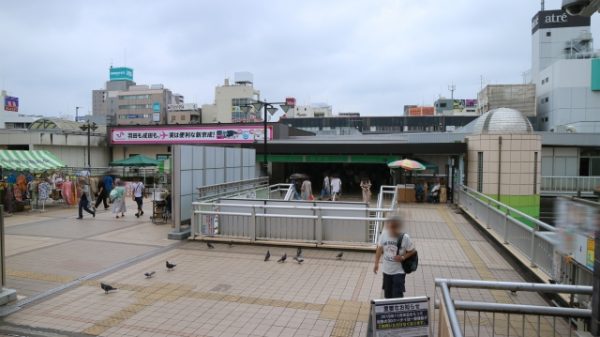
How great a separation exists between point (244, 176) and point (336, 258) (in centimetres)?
873

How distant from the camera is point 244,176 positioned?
17.8 metres

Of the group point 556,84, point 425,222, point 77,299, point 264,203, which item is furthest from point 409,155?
point 556,84

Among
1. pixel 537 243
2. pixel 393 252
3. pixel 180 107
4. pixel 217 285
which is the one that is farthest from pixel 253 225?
pixel 180 107

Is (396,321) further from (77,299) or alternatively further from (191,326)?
(77,299)

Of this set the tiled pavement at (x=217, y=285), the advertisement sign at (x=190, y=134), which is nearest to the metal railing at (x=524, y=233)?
the tiled pavement at (x=217, y=285)

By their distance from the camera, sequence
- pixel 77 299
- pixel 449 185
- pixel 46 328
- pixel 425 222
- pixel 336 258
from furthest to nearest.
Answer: pixel 449 185
pixel 425 222
pixel 336 258
pixel 77 299
pixel 46 328

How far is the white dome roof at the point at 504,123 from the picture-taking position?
19.3m

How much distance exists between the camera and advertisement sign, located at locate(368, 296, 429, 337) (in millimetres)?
4527

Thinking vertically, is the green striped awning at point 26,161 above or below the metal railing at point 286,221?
above

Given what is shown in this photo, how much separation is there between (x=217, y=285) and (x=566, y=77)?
5775 cm

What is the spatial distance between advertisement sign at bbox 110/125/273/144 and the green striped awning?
13.1m

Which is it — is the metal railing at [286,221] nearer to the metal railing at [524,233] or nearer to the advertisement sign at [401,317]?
the metal railing at [524,233]

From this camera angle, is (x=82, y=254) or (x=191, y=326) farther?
(x=82, y=254)

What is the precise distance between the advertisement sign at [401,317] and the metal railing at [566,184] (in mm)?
25267
